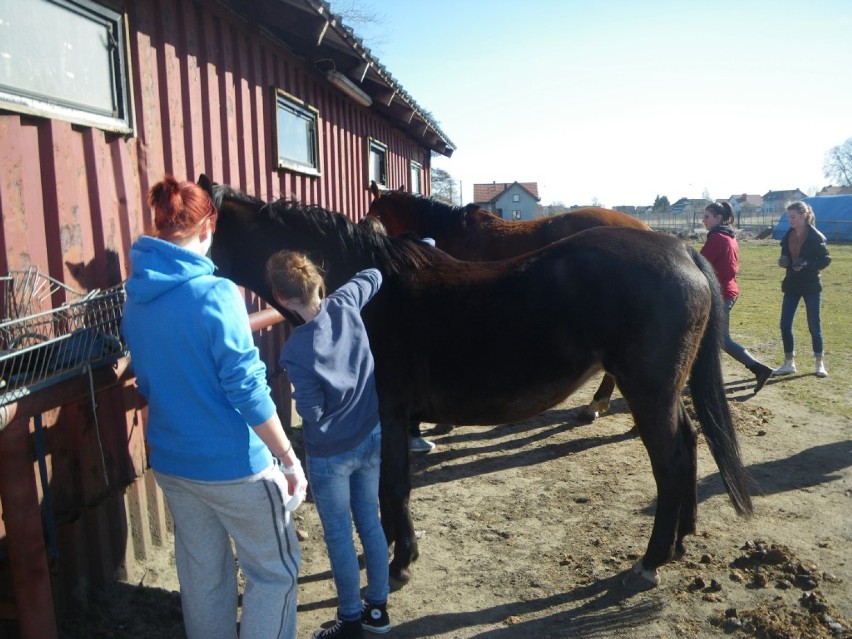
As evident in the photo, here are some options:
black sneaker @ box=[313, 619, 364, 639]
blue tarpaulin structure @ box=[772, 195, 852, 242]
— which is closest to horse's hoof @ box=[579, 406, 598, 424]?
black sneaker @ box=[313, 619, 364, 639]

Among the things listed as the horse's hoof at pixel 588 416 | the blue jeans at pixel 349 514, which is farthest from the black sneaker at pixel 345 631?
the horse's hoof at pixel 588 416

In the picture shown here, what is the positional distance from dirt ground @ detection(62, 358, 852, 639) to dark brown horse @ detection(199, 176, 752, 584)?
25 centimetres

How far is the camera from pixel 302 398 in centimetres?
238

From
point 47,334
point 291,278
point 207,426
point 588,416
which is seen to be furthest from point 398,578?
point 588,416

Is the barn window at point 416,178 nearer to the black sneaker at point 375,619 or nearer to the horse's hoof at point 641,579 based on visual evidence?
the horse's hoof at point 641,579

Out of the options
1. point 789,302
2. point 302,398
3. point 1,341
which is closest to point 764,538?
point 302,398

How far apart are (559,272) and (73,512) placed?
2752mm

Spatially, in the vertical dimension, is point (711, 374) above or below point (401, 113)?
below

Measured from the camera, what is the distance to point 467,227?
20.5 ft

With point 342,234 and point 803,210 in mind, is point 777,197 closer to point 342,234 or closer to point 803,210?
point 803,210

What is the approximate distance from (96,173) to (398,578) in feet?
8.79

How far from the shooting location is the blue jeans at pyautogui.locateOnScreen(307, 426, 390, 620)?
2.57 m

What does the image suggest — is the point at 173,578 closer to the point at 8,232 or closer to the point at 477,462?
the point at 8,232

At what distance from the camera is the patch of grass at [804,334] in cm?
629
